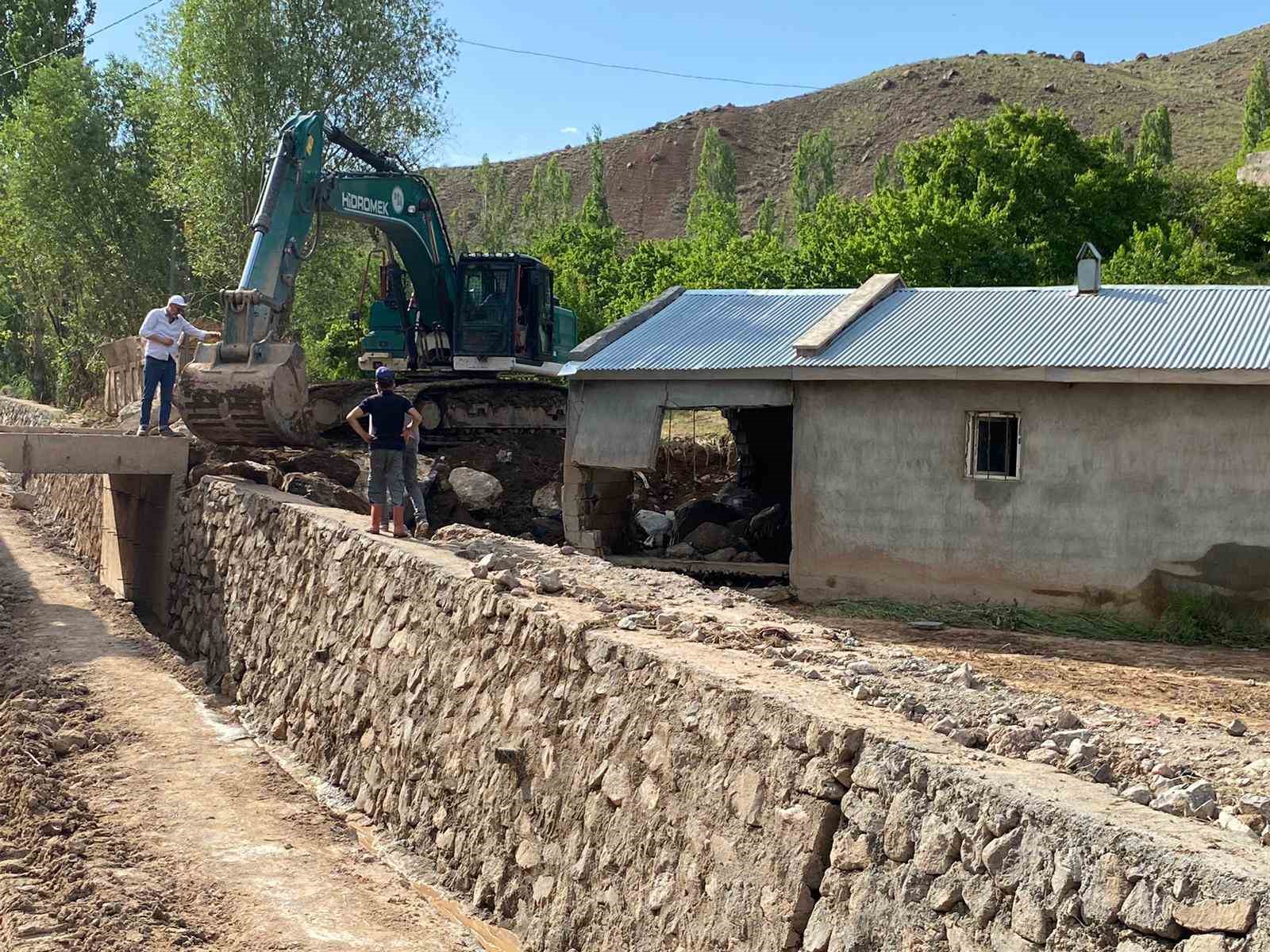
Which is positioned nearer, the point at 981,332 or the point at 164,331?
the point at 164,331

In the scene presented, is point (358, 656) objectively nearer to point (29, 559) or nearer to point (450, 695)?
point (450, 695)

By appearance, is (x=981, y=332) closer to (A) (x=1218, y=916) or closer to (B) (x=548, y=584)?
(B) (x=548, y=584)

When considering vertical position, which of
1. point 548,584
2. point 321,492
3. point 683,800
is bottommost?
point 683,800

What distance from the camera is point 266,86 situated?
1175 inches

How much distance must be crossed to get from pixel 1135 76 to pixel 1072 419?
315 ft

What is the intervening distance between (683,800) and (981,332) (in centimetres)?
1088

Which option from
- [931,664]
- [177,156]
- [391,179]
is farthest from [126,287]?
[931,664]

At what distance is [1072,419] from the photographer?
47.0 ft

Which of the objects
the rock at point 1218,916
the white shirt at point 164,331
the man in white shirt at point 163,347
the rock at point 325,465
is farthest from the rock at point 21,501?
the rock at point 1218,916

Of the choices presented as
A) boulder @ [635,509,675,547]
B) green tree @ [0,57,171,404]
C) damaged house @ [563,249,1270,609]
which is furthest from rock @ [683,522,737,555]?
green tree @ [0,57,171,404]

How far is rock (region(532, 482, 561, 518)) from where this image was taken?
821 inches

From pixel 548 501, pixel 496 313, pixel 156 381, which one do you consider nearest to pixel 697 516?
pixel 548 501

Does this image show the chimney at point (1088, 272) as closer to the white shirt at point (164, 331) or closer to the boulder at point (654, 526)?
the boulder at point (654, 526)

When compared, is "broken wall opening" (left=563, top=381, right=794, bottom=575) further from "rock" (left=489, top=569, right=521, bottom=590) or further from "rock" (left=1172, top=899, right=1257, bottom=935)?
"rock" (left=1172, top=899, right=1257, bottom=935)
